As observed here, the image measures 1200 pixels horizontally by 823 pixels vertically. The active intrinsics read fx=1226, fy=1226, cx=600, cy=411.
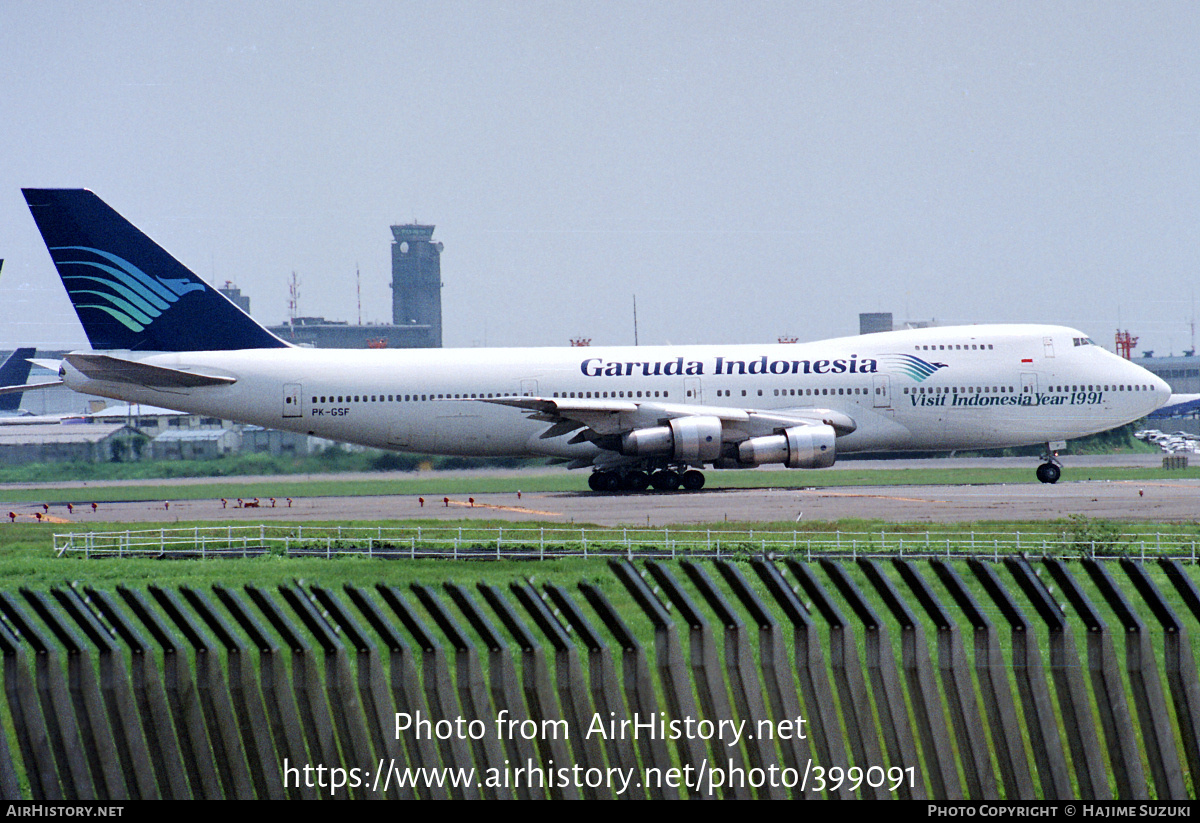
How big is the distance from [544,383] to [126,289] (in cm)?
1618

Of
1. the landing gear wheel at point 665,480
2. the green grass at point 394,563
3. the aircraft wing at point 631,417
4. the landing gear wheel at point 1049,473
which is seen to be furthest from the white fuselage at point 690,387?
the green grass at point 394,563

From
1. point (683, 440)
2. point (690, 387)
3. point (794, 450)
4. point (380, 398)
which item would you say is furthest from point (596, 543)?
point (380, 398)

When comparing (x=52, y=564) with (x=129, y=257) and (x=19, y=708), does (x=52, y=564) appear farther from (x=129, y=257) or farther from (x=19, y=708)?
(x=129, y=257)

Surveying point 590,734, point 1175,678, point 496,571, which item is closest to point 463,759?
point 590,734

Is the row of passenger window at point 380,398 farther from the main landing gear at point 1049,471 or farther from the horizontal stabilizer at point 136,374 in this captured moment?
the main landing gear at point 1049,471

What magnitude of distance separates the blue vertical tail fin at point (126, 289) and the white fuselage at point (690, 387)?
941 millimetres

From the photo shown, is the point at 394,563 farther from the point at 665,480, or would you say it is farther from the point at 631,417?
the point at 665,480

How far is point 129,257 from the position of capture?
46219mm

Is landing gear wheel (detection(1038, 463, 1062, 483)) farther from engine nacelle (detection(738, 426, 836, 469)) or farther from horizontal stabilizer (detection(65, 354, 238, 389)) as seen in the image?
horizontal stabilizer (detection(65, 354, 238, 389))

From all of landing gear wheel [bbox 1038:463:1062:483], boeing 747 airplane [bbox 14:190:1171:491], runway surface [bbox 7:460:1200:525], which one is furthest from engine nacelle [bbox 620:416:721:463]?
landing gear wheel [bbox 1038:463:1062:483]

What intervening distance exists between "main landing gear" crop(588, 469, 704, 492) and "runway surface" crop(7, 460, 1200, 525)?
1071 mm

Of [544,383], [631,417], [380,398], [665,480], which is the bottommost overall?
[665,480]

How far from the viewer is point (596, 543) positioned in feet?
85.0

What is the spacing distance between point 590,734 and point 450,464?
4705cm
